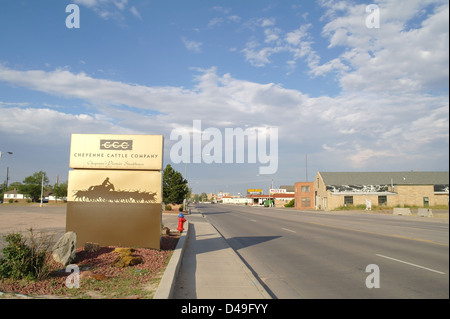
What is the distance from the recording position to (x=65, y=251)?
858 centimetres

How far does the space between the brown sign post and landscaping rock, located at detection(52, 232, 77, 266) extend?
8.01 ft

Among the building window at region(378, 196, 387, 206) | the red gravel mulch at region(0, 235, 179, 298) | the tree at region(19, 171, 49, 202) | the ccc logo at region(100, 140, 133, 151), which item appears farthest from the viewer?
the tree at region(19, 171, 49, 202)

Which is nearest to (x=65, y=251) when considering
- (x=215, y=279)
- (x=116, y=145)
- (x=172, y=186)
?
(x=215, y=279)

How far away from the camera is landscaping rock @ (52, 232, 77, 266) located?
27.6 feet

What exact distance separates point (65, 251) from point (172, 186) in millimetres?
35593

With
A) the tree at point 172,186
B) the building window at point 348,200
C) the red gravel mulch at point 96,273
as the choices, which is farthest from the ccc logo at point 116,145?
the building window at point 348,200

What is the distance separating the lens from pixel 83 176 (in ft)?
37.4

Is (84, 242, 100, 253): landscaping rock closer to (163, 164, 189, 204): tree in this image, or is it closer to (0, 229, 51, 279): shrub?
(0, 229, 51, 279): shrub

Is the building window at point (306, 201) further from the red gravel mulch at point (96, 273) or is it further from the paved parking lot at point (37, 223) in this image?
the red gravel mulch at point (96, 273)

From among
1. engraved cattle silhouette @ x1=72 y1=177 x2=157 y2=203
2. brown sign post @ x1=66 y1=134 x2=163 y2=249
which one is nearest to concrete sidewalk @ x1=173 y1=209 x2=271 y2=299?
brown sign post @ x1=66 y1=134 x2=163 y2=249
